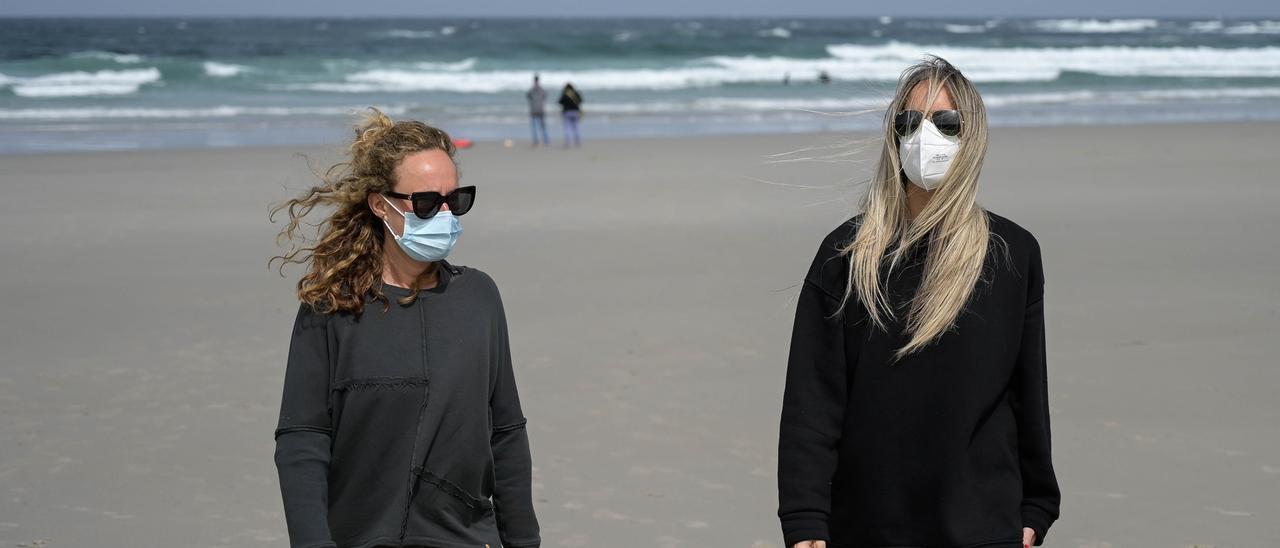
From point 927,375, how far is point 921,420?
9cm

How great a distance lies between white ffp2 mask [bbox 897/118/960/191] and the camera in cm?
266

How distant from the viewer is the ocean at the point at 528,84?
2716 cm

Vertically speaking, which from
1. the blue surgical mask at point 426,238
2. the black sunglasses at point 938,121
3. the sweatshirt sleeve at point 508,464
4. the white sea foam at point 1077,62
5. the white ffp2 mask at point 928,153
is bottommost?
the white sea foam at point 1077,62

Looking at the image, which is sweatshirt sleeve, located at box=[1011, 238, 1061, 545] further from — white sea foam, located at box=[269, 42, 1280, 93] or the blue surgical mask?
white sea foam, located at box=[269, 42, 1280, 93]

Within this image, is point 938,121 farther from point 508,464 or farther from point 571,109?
point 571,109

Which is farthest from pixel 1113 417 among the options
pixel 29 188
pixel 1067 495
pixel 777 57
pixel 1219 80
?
pixel 777 57

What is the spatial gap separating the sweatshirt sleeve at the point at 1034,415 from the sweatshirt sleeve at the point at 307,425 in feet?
4.68

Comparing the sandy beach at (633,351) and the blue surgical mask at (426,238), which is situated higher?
the blue surgical mask at (426,238)

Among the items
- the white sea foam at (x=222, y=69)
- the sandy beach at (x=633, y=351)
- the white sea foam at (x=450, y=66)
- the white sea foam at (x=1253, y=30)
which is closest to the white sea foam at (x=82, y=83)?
the white sea foam at (x=222, y=69)

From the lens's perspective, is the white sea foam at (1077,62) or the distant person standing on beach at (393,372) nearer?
the distant person standing on beach at (393,372)

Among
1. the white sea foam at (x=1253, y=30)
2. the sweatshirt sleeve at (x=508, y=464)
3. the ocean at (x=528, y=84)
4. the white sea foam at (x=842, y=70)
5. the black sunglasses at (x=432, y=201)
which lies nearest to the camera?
the black sunglasses at (x=432, y=201)

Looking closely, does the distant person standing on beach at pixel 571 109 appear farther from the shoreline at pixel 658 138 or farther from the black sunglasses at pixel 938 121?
the black sunglasses at pixel 938 121

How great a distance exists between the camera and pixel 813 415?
265 centimetres

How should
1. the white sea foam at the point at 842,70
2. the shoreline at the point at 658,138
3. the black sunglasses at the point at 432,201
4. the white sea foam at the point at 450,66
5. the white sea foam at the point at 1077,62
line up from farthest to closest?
1. the white sea foam at the point at 1077,62
2. the white sea foam at the point at 450,66
3. the white sea foam at the point at 842,70
4. the shoreline at the point at 658,138
5. the black sunglasses at the point at 432,201
